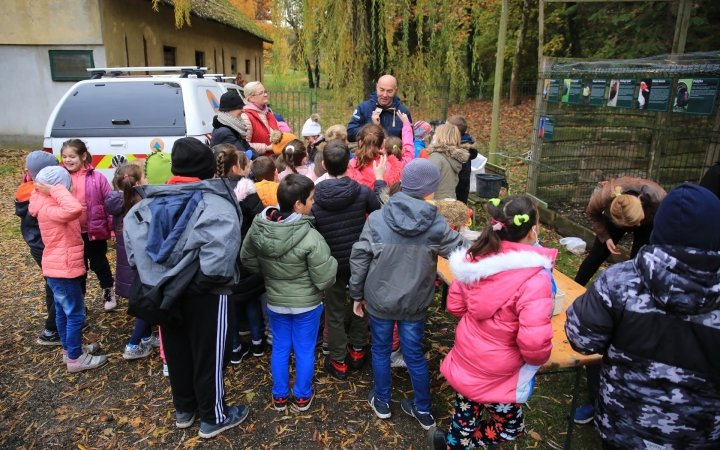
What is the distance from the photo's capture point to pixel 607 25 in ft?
56.1

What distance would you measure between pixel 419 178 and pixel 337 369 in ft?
5.65

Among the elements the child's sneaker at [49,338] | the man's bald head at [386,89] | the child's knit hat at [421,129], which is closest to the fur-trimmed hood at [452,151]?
the man's bald head at [386,89]

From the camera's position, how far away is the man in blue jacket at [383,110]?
542 centimetres

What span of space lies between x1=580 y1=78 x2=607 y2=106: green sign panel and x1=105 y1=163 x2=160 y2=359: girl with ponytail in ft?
18.8

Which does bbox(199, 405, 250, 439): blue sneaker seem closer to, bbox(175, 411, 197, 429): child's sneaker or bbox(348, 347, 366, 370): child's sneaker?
bbox(175, 411, 197, 429): child's sneaker

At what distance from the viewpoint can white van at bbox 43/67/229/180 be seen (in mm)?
5676

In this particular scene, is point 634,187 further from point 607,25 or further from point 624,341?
point 607,25

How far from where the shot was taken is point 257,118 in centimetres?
576

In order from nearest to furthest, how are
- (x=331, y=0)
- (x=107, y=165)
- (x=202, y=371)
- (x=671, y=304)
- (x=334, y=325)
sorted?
(x=671, y=304) → (x=202, y=371) → (x=334, y=325) → (x=107, y=165) → (x=331, y=0)

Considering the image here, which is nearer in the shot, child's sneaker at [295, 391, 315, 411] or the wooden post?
child's sneaker at [295, 391, 315, 411]

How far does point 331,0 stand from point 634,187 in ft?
18.7

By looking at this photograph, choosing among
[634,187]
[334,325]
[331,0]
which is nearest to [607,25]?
[331,0]

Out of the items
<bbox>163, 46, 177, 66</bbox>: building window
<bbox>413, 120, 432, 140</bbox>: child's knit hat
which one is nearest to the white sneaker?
<bbox>413, 120, 432, 140</bbox>: child's knit hat

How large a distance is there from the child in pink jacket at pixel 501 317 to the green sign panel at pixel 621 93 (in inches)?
187
